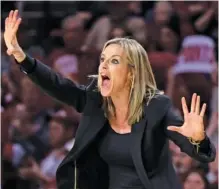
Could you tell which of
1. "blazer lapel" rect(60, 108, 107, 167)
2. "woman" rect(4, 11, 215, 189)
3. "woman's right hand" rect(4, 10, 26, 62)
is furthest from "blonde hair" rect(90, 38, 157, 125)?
"woman's right hand" rect(4, 10, 26, 62)

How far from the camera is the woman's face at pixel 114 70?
89.8 inches

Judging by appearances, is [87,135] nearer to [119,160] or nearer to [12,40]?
[119,160]

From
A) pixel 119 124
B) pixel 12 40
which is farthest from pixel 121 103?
pixel 12 40

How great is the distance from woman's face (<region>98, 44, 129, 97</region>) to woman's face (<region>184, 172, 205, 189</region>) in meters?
1.91

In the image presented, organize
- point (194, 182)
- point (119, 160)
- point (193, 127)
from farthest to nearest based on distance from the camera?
point (194, 182)
point (119, 160)
point (193, 127)

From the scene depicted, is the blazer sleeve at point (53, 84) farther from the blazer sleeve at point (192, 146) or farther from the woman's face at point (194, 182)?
the woman's face at point (194, 182)

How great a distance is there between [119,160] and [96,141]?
13cm

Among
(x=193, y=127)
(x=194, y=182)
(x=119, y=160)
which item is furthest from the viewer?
(x=194, y=182)

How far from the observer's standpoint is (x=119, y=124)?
7.59 ft

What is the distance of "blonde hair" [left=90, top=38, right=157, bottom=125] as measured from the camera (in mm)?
2277

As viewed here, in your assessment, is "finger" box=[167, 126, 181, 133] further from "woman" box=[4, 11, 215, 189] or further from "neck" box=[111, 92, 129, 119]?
"neck" box=[111, 92, 129, 119]

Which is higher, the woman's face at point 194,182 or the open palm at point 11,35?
the open palm at point 11,35

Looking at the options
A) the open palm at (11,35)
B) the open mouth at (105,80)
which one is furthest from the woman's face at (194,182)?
the open palm at (11,35)

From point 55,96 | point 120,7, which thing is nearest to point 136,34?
point 120,7
